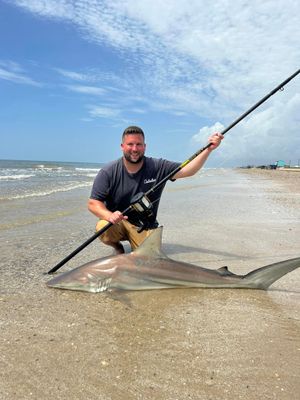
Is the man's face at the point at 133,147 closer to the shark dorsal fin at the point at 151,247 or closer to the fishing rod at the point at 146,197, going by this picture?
the fishing rod at the point at 146,197

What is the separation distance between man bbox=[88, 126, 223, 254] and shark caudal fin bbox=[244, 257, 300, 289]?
1.56 m

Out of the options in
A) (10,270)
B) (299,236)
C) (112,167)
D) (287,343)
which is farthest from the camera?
(299,236)

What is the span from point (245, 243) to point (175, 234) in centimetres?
123

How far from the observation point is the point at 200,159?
4.93 m

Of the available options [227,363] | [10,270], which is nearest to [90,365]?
[227,363]

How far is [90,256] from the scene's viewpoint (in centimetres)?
513

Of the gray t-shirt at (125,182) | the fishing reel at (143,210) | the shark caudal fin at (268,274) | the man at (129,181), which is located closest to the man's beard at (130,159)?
the man at (129,181)

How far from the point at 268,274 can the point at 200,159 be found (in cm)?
175

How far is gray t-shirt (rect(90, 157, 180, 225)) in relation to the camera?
4.78m

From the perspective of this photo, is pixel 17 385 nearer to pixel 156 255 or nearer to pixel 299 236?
pixel 156 255

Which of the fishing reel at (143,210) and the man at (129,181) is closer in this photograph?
the fishing reel at (143,210)

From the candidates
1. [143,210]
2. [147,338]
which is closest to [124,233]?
[143,210]

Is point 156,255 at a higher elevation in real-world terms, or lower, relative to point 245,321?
higher

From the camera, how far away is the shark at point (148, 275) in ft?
12.4
